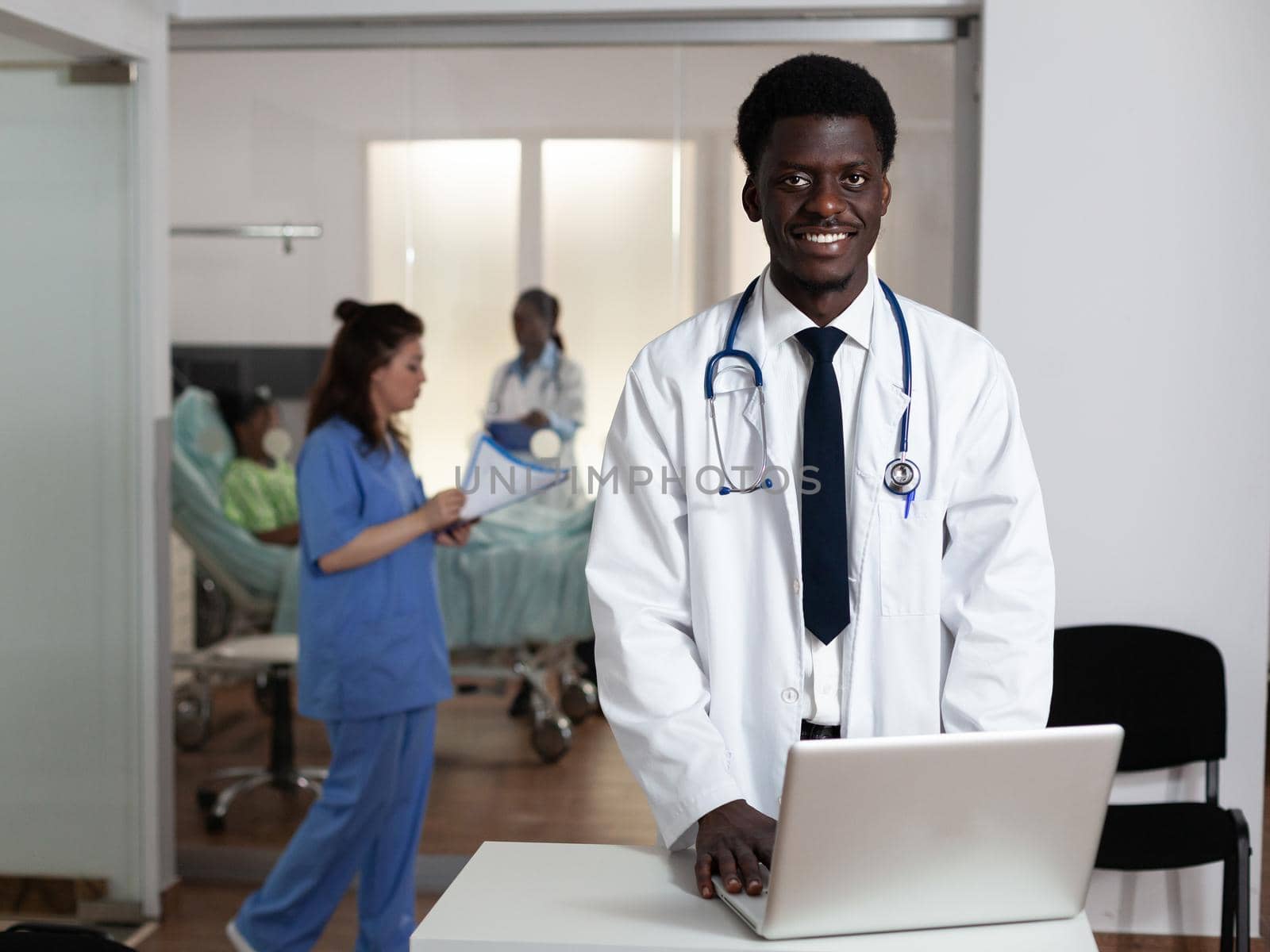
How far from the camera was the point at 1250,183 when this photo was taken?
2.75 m

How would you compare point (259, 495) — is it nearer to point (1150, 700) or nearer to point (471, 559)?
point (471, 559)

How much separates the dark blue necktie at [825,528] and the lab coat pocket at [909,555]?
0.05 m

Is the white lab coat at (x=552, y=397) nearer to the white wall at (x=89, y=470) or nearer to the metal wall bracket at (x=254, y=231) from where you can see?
the metal wall bracket at (x=254, y=231)

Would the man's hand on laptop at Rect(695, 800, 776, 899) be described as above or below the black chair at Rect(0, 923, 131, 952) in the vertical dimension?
above

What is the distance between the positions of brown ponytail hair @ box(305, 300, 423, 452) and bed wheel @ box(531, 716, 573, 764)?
828 mm

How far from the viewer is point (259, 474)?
319 centimetres

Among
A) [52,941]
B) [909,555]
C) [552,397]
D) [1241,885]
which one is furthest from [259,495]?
[1241,885]

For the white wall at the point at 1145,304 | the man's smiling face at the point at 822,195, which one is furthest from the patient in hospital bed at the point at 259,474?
the man's smiling face at the point at 822,195

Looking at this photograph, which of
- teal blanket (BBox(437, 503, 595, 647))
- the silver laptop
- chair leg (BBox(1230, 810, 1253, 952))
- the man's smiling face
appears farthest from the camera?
teal blanket (BBox(437, 503, 595, 647))

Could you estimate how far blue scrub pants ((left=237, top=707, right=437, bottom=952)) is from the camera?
2.62 metres

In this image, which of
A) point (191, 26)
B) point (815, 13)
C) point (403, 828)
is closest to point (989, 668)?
point (403, 828)

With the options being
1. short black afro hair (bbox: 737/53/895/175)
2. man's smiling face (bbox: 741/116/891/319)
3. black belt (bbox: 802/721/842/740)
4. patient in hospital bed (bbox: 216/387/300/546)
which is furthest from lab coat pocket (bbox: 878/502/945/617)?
patient in hospital bed (bbox: 216/387/300/546)

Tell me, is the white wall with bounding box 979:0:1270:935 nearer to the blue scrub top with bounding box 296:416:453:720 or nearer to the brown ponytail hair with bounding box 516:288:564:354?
the brown ponytail hair with bounding box 516:288:564:354

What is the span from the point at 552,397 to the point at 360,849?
3.70 feet
